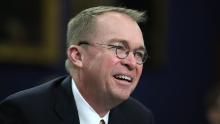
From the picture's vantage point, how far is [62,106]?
2.56m

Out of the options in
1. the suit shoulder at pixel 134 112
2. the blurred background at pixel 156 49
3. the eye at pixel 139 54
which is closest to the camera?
the eye at pixel 139 54

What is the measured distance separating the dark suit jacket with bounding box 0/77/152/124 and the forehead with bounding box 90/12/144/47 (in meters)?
0.27

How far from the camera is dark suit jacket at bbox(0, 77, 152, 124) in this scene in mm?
2464

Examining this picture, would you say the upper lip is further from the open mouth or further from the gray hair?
the gray hair

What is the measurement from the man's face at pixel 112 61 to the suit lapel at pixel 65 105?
10 centimetres

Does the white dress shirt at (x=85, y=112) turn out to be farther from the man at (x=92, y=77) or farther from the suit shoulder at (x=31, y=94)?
the suit shoulder at (x=31, y=94)

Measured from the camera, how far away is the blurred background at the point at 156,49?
4.88 metres

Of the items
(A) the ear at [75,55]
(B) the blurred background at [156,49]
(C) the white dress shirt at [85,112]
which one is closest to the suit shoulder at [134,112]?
(C) the white dress shirt at [85,112]

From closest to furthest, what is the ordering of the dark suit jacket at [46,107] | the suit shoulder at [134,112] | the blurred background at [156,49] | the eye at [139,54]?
1. the dark suit jacket at [46,107]
2. the eye at [139,54]
3. the suit shoulder at [134,112]
4. the blurred background at [156,49]

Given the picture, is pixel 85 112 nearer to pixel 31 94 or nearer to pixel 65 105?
pixel 65 105

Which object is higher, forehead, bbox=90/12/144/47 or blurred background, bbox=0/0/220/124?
forehead, bbox=90/12/144/47

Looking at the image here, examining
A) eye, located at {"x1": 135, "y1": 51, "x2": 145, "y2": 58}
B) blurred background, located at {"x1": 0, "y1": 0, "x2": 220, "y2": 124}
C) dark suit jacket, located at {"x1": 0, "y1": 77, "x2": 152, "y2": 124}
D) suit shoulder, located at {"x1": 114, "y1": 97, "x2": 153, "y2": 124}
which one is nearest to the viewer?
dark suit jacket, located at {"x1": 0, "y1": 77, "x2": 152, "y2": 124}

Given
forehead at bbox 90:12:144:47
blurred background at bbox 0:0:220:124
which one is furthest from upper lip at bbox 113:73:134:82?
blurred background at bbox 0:0:220:124

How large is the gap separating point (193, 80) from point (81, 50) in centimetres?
330
